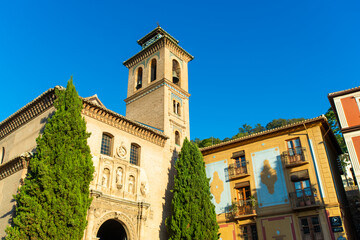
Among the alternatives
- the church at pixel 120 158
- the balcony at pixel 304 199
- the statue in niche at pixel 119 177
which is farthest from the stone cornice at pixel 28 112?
the balcony at pixel 304 199

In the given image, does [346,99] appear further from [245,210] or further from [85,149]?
[85,149]

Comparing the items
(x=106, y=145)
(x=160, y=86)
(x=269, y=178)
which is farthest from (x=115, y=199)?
(x=160, y=86)

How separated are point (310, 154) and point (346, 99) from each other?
414 cm

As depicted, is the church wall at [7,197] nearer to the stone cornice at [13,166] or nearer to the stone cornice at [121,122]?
the stone cornice at [13,166]

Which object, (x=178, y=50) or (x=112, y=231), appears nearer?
(x=112, y=231)

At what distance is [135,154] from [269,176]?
938cm

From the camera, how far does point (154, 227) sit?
66.6ft

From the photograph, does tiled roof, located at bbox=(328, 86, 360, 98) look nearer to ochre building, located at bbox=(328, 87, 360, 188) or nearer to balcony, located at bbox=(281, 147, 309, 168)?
ochre building, located at bbox=(328, 87, 360, 188)

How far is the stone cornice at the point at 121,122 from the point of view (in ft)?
63.1

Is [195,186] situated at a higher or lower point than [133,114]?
lower

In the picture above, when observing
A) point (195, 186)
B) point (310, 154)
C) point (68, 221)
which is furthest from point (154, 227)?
point (310, 154)

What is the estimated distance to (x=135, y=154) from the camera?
21797 millimetres

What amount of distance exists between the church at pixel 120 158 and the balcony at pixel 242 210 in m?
4.51

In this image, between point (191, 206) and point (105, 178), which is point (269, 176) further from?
point (105, 178)
